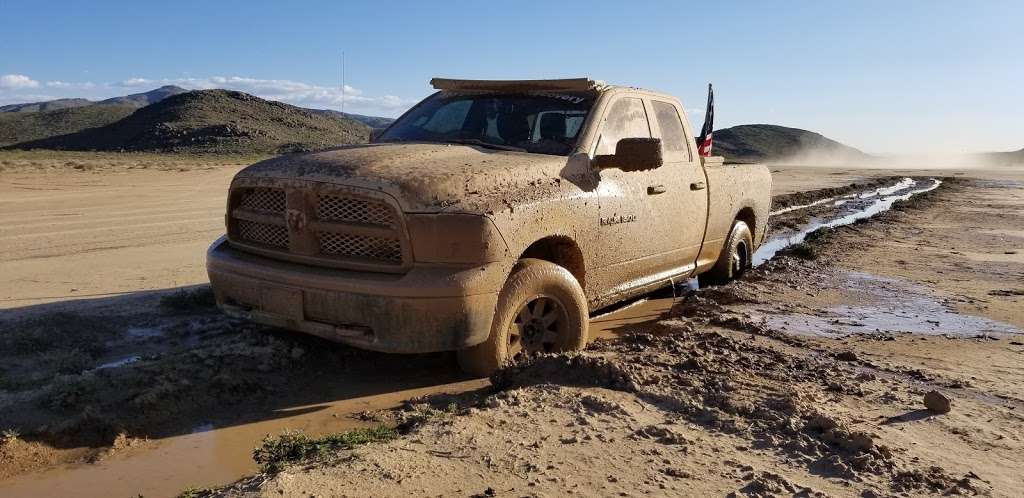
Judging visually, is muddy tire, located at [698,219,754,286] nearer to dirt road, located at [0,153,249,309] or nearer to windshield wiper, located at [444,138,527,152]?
windshield wiper, located at [444,138,527,152]

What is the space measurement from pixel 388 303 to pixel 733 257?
464 centimetres

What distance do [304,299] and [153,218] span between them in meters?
9.57

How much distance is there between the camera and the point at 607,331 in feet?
20.6

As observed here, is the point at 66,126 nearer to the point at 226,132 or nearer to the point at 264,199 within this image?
the point at 226,132

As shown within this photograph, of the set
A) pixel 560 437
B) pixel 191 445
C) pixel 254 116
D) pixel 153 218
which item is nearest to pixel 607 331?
pixel 560 437

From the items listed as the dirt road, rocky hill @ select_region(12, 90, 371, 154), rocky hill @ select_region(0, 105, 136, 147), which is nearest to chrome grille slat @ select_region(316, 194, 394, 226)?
the dirt road

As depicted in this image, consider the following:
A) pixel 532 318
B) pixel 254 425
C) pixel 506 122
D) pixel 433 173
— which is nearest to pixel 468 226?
pixel 433 173

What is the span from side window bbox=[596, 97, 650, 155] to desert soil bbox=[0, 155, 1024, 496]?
133 centimetres

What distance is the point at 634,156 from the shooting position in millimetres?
5062

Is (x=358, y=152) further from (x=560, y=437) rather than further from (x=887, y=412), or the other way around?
(x=887, y=412)

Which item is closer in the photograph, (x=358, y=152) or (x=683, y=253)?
(x=358, y=152)

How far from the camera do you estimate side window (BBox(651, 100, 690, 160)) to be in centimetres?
638

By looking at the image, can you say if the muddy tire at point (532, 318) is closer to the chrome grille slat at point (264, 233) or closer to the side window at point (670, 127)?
the chrome grille slat at point (264, 233)

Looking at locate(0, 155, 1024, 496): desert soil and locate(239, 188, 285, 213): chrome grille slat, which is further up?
locate(239, 188, 285, 213): chrome grille slat
